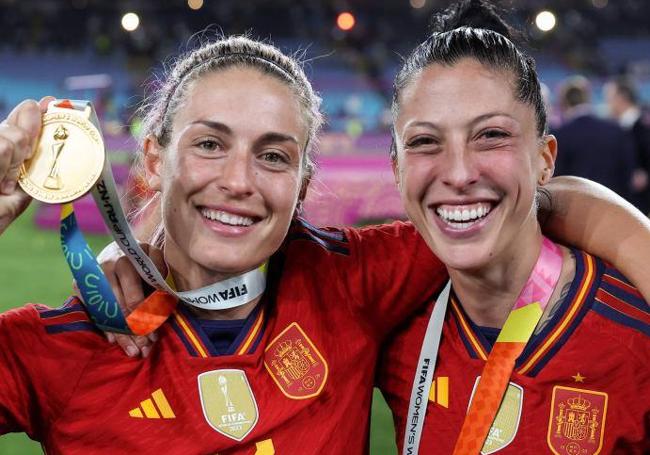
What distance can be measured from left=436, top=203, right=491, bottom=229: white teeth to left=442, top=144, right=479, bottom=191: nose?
6 cm

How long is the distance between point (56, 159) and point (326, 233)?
0.92 metres

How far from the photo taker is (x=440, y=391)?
2.03 meters

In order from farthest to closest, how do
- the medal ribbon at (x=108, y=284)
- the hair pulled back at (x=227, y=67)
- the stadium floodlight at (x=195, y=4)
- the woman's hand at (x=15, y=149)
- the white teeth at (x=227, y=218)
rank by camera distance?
the stadium floodlight at (x=195, y=4), the hair pulled back at (x=227, y=67), the white teeth at (x=227, y=218), the medal ribbon at (x=108, y=284), the woman's hand at (x=15, y=149)

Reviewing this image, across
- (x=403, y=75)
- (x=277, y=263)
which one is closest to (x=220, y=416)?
(x=277, y=263)

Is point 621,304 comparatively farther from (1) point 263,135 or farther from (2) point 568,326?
(1) point 263,135

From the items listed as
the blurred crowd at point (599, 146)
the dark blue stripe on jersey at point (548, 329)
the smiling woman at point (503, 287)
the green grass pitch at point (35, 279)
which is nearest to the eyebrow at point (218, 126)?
the smiling woman at point (503, 287)

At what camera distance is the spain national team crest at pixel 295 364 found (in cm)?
193

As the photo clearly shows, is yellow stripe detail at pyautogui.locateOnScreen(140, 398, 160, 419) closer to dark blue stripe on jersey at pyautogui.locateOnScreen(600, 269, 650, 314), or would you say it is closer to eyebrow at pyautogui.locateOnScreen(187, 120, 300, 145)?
eyebrow at pyautogui.locateOnScreen(187, 120, 300, 145)

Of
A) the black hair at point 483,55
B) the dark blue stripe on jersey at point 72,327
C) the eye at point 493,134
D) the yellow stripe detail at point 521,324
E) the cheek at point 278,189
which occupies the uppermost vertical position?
the black hair at point 483,55

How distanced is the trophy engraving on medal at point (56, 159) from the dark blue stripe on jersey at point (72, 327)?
409 millimetres

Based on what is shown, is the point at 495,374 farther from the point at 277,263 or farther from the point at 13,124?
the point at 13,124

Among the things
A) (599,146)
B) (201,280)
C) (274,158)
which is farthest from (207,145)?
(599,146)

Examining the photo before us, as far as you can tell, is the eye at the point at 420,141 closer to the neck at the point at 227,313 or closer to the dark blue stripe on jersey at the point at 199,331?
the neck at the point at 227,313

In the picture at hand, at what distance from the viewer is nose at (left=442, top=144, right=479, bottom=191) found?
1841 mm
